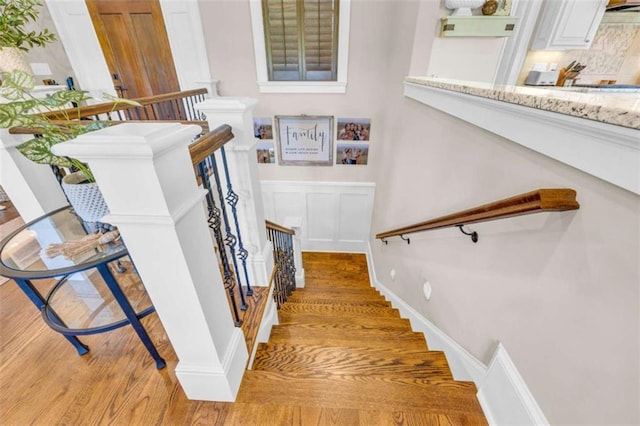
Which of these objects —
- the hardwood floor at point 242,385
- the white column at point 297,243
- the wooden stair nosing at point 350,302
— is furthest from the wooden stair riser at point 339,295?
the hardwood floor at point 242,385

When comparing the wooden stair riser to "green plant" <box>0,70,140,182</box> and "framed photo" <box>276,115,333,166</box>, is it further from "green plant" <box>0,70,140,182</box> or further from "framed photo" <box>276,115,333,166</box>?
"green plant" <box>0,70,140,182</box>

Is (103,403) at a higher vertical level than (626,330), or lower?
lower

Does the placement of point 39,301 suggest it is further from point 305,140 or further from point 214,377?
point 305,140

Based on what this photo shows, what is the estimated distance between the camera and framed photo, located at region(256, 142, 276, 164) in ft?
11.6

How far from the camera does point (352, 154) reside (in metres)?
3.50

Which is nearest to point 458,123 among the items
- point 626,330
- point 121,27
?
point 626,330

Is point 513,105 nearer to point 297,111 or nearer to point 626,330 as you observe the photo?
point 626,330

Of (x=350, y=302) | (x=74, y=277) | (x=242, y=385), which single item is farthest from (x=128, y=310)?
(x=350, y=302)

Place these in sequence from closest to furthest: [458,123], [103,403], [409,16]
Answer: [103,403] → [458,123] → [409,16]

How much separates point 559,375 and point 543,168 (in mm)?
609

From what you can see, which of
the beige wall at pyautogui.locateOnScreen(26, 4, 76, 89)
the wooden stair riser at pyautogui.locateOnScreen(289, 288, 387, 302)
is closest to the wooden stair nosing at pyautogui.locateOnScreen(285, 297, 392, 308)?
the wooden stair riser at pyautogui.locateOnScreen(289, 288, 387, 302)

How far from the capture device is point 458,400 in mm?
1043

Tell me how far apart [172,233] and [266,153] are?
121 inches

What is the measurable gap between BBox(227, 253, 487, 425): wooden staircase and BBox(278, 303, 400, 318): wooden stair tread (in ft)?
0.61
